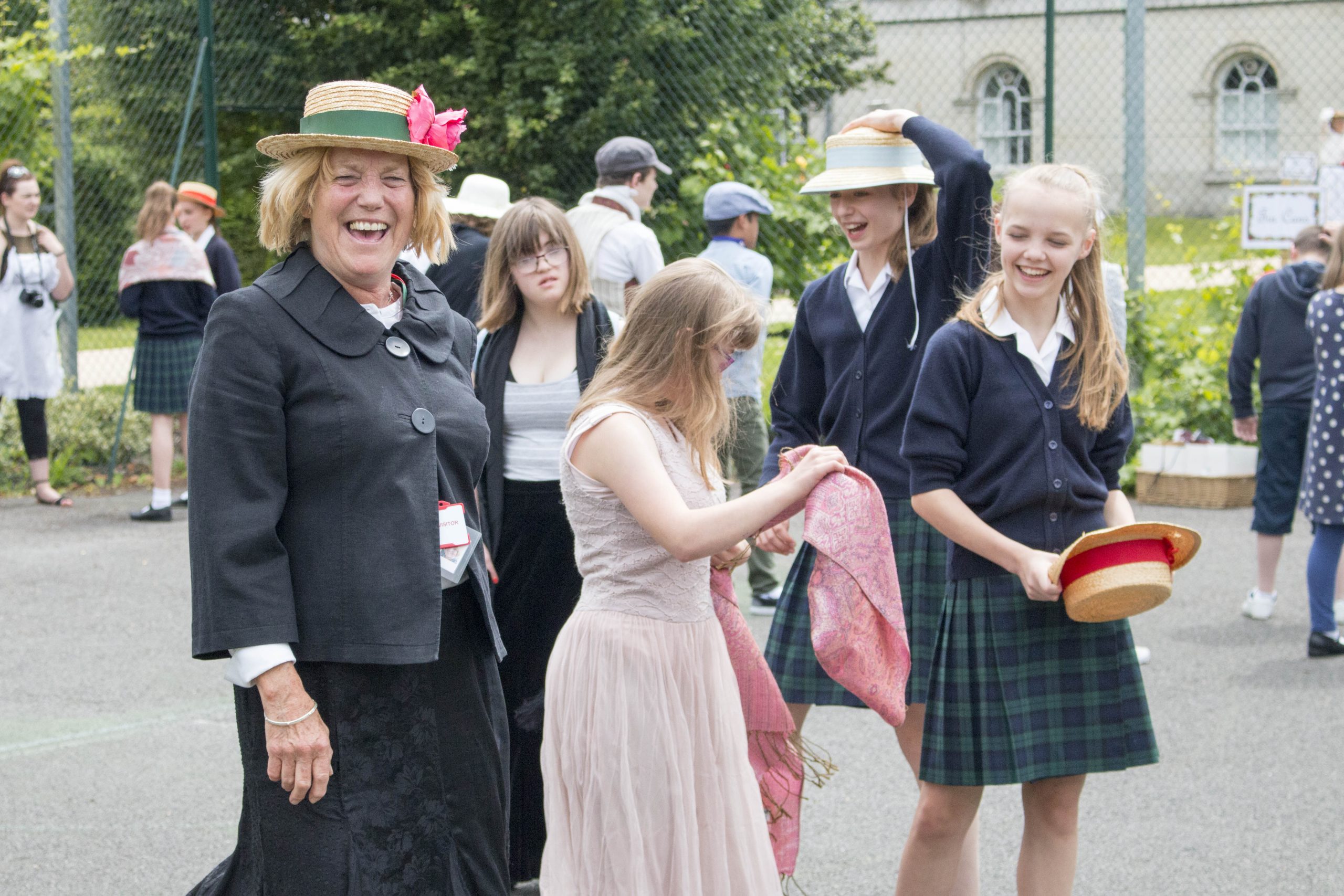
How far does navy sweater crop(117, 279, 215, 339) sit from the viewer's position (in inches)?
369

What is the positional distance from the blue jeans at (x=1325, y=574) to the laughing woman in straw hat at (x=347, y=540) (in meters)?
4.67

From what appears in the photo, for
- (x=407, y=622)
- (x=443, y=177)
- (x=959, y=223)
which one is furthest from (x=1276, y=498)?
(x=443, y=177)

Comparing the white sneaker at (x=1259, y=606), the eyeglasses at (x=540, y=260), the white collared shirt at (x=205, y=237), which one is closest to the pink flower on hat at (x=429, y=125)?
the eyeglasses at (x=540, y=260)

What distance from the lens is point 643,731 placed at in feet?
9.59

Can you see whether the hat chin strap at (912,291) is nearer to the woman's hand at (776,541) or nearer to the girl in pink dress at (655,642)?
the woman's hand at (776,541)

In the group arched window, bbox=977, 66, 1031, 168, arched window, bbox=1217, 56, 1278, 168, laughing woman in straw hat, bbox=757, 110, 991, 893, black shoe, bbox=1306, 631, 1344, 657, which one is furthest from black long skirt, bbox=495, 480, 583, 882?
arched window, bbox=1217, 56, 1278, 168

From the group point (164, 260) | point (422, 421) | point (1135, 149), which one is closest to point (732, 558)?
point (422, 421)

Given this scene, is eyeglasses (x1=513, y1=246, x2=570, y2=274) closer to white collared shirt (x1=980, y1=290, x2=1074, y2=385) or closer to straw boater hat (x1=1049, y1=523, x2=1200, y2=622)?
white collared shirt (x1=980, y1=290, x2=1074, y2=385)

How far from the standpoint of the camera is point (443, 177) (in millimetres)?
12156

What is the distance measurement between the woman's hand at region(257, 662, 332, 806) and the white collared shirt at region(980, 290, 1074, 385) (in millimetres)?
1666

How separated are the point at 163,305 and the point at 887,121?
22.2 feet

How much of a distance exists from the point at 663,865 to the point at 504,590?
4.94ft

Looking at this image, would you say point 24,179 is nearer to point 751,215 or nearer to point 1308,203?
point 751,215

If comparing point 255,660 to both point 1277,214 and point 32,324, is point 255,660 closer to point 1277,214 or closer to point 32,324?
point 32,324
